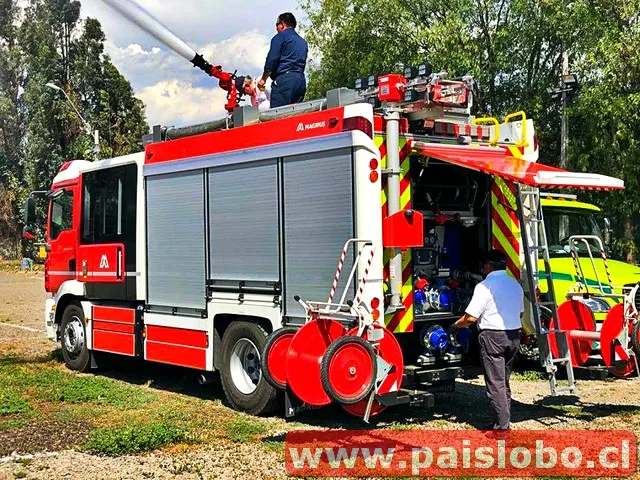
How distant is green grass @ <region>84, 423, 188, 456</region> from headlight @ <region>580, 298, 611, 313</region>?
5.42 metres

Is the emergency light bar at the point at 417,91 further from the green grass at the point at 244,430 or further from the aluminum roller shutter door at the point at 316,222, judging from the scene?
the green grass at the point at 244,430

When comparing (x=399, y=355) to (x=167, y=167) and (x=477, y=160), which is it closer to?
(x=477, y=160)

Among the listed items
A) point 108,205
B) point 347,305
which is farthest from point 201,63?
point 347,305

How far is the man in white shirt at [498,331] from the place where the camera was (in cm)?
816

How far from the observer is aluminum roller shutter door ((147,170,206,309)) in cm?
1002

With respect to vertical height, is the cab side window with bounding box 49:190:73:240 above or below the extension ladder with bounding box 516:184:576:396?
above

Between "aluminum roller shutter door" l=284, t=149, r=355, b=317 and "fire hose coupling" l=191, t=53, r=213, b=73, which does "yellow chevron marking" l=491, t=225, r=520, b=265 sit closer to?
"aluminum roller shutter door" l=284, t=149, r=355, b=317

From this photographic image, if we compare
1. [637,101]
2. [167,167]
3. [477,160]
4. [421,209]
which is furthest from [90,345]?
[637,101]

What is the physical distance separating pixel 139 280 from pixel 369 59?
57.2 feet

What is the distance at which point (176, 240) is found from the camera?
34.1 feet

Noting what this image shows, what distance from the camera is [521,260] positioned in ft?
31.4

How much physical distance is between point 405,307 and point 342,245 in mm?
905

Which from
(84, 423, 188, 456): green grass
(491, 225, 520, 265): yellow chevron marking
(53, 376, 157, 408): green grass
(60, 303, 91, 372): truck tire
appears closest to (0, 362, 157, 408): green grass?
(53, 376, 157, 408): green grass

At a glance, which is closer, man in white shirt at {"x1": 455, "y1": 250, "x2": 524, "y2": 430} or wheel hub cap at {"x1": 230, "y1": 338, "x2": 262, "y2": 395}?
man in white shirt at {"x1": 455, "y1": 250, "x2": 524, "y2": 430}
